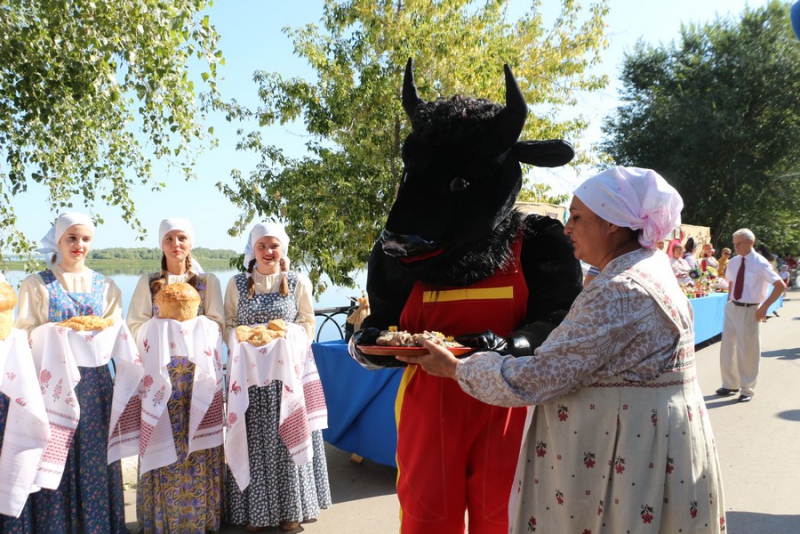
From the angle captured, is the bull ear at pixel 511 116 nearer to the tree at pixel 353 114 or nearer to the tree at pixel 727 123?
the tree at pixel 353 114

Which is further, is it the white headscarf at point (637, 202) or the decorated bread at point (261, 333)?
the decorated bread at point (261, 333)

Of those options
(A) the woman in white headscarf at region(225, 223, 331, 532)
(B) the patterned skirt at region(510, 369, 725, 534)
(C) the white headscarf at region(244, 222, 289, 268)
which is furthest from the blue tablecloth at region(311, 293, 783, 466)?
(B) the patterned skirt at region(510, 369, 725, 534)

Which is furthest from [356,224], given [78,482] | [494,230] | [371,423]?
[494,230]

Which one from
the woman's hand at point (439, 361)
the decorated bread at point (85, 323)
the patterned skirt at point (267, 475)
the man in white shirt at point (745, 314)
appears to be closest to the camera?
the woman's hand at point (439, 361)

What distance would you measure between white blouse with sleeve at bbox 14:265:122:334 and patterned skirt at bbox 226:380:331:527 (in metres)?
1.05

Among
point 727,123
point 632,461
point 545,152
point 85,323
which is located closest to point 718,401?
point 545,152

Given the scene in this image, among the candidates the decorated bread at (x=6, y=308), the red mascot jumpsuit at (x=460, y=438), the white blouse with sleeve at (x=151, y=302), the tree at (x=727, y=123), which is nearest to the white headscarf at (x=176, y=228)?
the white blouse with sleeve at (x=151, y=302)

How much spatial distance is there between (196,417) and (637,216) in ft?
9.63

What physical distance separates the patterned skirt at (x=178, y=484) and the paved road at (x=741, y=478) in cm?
33

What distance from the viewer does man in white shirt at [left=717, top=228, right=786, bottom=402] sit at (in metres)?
7.40

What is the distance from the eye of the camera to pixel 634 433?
180cm

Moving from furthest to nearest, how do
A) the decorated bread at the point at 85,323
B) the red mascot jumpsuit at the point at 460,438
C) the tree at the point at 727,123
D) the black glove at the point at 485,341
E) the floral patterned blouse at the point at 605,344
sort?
the tree at the point at 727,123
the decorated bread at the point at 85,323
the red mascot jumpsuit at the point at 460,438
the black glove at the point at 485,341
the floral patterned blouse at the point at 605,344

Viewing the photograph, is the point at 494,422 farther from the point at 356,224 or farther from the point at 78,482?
the point at 356,224

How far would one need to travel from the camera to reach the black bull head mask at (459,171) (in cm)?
238
